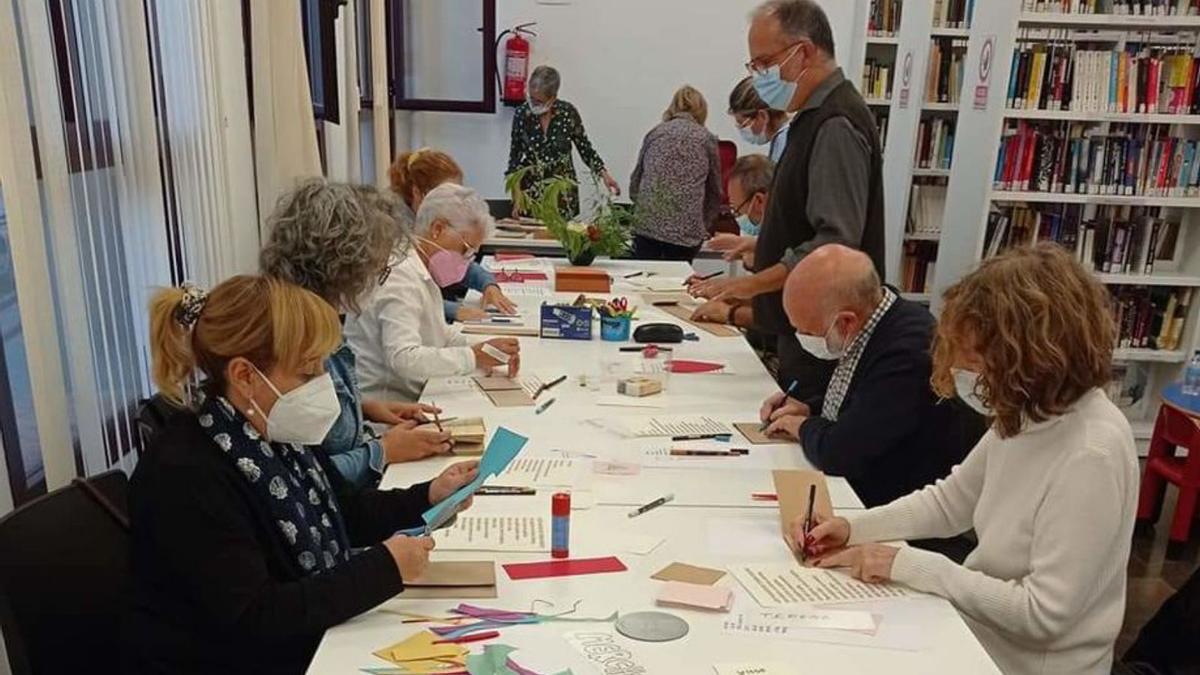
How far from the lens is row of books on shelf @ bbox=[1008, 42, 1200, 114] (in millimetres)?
4250

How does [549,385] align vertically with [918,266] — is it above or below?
above

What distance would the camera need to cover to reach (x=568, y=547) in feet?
5.63

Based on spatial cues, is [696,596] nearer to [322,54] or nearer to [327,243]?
[327,243]

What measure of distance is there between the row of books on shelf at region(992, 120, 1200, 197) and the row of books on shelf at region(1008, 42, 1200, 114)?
5.4 inches

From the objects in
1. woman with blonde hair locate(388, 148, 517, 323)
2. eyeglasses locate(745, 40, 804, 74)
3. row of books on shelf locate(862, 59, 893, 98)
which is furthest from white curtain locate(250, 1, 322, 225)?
row of books on shelf locate(862, 59, 893, 98)

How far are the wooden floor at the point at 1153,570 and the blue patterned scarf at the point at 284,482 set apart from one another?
2.46 metres

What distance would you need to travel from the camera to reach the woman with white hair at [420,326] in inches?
103

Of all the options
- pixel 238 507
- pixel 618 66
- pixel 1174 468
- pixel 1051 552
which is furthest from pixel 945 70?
pixel 238 507

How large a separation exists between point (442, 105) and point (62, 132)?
4931 mm

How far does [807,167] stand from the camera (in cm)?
288

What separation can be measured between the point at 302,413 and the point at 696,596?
710 millimetres

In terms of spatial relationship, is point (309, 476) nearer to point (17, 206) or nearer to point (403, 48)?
point (17, 206)

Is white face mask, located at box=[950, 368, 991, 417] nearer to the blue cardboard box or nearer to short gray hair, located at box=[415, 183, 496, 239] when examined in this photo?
the blue cardboard box

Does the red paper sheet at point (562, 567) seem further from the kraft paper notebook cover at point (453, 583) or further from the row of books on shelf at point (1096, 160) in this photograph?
the row of books on shelf at point (1096, 160)
